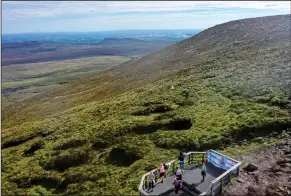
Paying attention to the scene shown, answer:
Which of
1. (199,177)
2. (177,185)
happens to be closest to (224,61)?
(199,177)

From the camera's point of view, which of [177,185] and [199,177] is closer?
[177,185]

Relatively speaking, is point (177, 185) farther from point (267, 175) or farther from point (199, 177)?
point (267, 175)

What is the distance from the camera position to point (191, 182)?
79.1ft

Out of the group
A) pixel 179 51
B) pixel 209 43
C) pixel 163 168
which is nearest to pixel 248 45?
pixel 209 43

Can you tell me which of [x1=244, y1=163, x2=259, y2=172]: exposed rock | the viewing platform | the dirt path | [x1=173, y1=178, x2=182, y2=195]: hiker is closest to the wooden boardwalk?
the viewing platform

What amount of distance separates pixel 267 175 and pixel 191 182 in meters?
6.50

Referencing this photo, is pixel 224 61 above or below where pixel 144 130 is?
above

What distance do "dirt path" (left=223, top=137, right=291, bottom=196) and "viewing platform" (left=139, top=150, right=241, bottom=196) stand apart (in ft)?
3.22

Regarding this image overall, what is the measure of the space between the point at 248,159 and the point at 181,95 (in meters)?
23.0

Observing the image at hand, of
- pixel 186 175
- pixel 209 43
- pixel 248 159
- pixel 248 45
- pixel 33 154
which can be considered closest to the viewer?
pixel 186 175

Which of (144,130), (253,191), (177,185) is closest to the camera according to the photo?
(177,185)

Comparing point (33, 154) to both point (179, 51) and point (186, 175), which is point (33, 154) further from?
point (179, 51)

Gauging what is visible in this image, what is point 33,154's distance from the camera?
39000 millimetres

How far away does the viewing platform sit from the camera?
23072 millimetres
